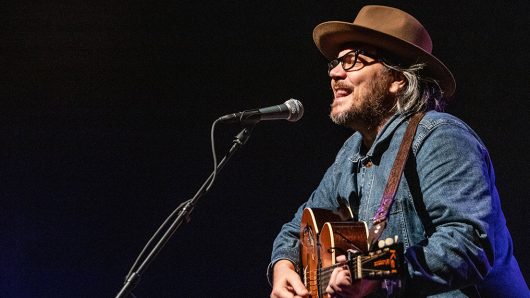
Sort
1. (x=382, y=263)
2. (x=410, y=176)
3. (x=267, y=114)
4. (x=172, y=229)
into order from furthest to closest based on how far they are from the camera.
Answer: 1. (x=267, y=114)
2. (x=172, y=229)
3. (x=410, y=176)
4. (x=382, y=263)

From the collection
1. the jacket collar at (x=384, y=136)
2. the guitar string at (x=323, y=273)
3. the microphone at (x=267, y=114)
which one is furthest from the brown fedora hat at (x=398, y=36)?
the guitar string at (x=323, y=273)

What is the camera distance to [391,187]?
2.52m

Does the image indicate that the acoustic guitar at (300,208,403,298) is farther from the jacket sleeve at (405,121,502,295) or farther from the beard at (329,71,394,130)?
the beard at (329,71,394,130)

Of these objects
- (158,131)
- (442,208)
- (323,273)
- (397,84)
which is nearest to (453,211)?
(442,208)

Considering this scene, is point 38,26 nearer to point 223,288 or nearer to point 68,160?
point 68,160

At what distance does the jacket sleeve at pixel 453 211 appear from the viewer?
2.14 meters

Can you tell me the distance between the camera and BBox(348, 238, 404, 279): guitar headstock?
197cm

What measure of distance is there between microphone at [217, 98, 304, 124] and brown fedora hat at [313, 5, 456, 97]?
19.8 inches

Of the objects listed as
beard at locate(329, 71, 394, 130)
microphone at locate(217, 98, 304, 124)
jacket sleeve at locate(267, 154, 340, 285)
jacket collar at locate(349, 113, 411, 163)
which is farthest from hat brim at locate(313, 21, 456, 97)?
jacket sleeve at locate(267, 154, 340, 285)

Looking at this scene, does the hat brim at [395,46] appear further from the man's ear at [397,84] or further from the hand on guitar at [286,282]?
the hand on guitar at [286,282]

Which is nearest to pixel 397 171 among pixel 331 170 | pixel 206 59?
pixel 331 170

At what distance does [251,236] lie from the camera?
4621 millimetres

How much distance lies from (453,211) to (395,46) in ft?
3.63

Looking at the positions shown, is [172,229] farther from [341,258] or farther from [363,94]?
[363,94]
